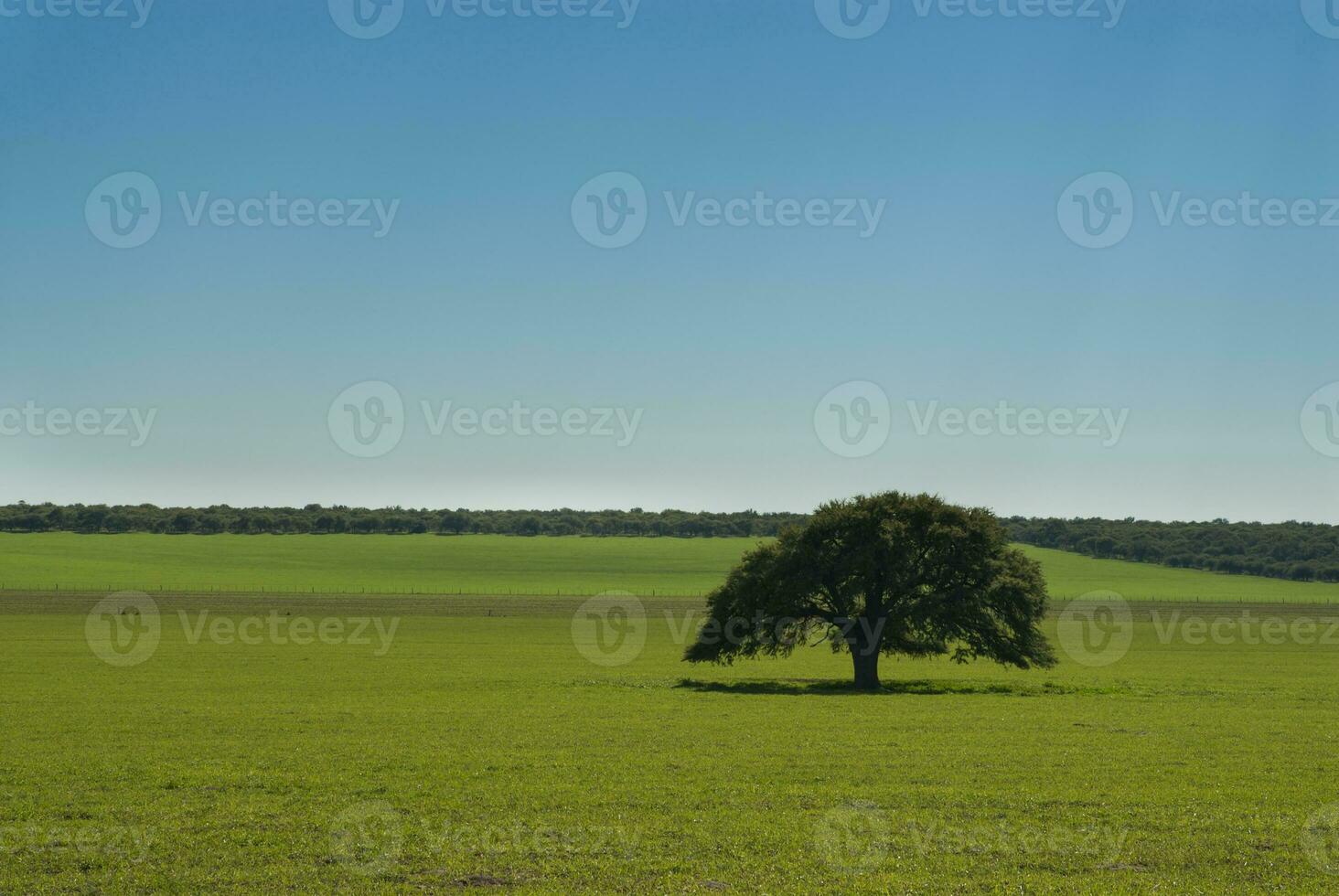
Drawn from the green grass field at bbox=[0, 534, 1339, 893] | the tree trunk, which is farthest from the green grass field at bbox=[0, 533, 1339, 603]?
the tree trunk

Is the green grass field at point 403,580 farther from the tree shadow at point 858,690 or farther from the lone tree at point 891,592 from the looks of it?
the lone tree at point 891,592

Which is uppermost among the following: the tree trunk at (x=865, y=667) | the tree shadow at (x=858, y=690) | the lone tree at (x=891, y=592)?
the lone tree at (x=891, y=592)

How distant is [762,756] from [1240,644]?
73997 mm

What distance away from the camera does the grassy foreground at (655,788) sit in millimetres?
18125

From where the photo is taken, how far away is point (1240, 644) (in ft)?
292

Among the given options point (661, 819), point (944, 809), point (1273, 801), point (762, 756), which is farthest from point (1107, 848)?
point (762, 756)

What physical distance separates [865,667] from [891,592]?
3.92 meters

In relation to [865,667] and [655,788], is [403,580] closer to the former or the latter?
[865,667]

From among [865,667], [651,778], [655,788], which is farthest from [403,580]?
[655,788]

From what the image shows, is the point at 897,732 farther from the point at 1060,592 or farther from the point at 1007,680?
the point at 1060,592

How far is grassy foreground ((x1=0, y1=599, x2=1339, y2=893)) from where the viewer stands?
18.1 m

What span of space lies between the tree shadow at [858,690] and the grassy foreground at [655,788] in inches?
49.8

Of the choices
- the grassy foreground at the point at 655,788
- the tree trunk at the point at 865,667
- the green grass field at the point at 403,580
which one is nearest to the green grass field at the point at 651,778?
the grassy foreground at the point at 655,788

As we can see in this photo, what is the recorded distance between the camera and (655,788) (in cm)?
2472
